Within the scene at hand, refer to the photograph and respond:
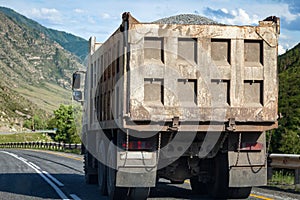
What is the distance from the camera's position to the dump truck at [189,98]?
8516 millimetres

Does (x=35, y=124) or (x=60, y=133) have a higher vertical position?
(x=35, y=124)

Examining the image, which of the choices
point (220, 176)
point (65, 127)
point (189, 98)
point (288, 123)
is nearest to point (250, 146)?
point (220, 176)

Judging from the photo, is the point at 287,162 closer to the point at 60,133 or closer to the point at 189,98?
the point at 189,98

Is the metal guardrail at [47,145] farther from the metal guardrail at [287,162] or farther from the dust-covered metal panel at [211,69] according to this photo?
the dust-covered metal panel at [211,69]

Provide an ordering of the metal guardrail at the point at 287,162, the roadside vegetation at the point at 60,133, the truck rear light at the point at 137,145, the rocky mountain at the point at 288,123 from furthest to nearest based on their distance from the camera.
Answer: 1. the roadside vegetation at the point at 60,133
2. the rocky mountain at the point at 288,123
3. the metal guardrail at the point at 287,162
4. the truck rear light at the point at 137,145

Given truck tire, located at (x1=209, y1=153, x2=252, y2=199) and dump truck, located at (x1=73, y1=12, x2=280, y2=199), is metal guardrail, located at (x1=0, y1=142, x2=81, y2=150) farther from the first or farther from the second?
dump truck, located at (x1=73, y1=12, x2=280, y2=199)

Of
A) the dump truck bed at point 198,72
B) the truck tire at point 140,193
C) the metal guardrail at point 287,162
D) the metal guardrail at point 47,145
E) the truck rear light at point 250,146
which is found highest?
the dump truck bed at point 198,72

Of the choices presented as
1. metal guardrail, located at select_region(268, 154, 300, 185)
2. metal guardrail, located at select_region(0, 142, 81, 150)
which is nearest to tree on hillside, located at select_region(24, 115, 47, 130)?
metal guardrail, located at select_region(0, 142, 81, 150)

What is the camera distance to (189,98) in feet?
28.7

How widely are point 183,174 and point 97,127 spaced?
7.85 feet

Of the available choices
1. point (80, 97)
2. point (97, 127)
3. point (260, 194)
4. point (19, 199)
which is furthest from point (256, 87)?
point (80, 97)

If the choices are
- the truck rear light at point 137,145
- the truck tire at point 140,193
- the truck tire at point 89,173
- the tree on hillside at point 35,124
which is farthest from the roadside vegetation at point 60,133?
the truck rear light at point 137,145

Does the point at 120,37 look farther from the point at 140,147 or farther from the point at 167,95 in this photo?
the point at 140,147

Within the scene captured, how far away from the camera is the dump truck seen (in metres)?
8.52
